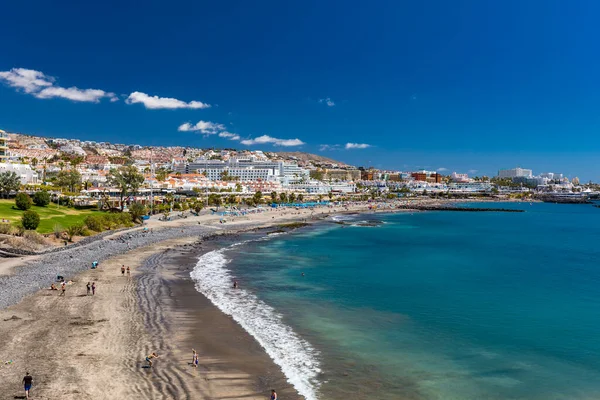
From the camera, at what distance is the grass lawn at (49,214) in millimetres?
39812

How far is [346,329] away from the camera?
18500 mm

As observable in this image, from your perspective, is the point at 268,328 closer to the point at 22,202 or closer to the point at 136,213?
the point at 22,202

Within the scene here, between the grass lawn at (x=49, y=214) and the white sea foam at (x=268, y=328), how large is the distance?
64.9 feet

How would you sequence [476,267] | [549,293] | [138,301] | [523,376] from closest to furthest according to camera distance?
[523,376]
[138,301]
[549,293]
[476,267]

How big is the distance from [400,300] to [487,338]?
6.20m

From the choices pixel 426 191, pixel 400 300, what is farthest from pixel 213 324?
pixel 426 191

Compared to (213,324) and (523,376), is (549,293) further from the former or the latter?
(213,324)

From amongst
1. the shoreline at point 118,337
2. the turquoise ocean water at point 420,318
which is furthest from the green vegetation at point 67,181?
the shoreline at point 118,337

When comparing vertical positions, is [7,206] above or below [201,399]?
above

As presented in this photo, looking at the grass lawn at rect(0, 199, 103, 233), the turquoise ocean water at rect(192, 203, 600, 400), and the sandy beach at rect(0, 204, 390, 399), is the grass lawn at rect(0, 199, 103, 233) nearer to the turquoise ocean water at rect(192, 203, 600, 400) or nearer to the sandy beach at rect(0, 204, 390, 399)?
the sandy beach at rect(0, 204, 390, 399)

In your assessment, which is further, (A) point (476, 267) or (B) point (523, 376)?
(A) point (476, 267)

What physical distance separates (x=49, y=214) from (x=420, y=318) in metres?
43.4

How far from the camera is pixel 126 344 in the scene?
1558 cm

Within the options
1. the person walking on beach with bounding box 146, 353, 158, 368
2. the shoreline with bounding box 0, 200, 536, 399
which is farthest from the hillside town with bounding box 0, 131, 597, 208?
the person walking on beach with bounding box 146, 353, 158, 368
